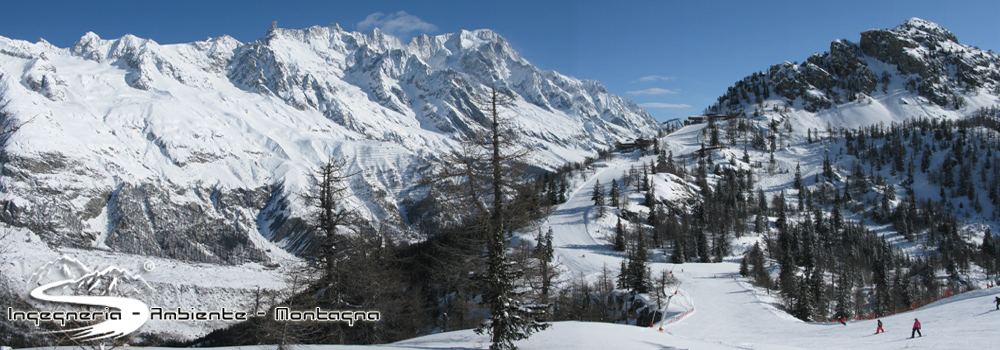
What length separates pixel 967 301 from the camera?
143 ft

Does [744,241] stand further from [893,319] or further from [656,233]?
[893,319]

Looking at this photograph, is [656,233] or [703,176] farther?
[703,176]

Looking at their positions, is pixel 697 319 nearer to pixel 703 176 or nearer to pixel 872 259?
pixel 872 259

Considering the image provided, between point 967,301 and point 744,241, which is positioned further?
point 744,241

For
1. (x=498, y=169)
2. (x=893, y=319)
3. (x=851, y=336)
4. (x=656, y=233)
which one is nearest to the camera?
(x=498, y=169)

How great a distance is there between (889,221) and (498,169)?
209395 mm

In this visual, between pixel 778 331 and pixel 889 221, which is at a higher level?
pixel 889 221

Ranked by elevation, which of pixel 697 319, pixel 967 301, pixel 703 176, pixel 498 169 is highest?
pixel 703 176

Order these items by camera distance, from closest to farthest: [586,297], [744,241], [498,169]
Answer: [498,169] → [586,297] → [744,241]

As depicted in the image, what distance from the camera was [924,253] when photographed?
494 ft

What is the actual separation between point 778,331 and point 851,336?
11.3m

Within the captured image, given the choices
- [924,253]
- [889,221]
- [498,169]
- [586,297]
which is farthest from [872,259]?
[498,169]

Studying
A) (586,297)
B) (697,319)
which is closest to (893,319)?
(697,319)

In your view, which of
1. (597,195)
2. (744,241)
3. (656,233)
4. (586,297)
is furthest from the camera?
(597,195)
